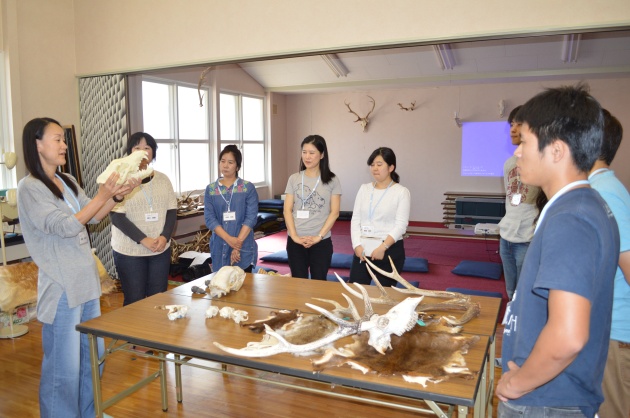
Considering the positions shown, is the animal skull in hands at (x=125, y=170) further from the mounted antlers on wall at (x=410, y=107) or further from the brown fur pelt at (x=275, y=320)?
the mounted antlers on wall at (x=410, y=107)

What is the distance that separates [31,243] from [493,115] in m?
8.42

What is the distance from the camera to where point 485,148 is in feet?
29.2

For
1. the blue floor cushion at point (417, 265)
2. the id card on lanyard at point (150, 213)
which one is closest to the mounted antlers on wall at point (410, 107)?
the blue floor cushion at point (417, 265)

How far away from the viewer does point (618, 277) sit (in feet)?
4.85

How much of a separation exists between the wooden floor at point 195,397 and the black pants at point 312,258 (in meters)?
0.80

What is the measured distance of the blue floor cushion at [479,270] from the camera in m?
5.29

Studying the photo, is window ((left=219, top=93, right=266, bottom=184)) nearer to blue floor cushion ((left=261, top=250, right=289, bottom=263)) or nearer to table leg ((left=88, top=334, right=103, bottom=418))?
blue floor cushion ((left=261, top=250, right=289, bottom=263))

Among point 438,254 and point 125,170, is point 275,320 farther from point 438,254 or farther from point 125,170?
point 438,254

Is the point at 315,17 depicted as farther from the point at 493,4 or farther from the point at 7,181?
the point at 7,181

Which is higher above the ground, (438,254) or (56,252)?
(56,252)

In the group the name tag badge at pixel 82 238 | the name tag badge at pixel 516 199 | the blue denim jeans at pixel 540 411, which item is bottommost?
the blue denim jeans at pixel 540 411

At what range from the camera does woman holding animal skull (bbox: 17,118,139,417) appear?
1954mm

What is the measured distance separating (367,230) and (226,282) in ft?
3.84

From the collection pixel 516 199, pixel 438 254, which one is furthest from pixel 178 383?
pixel 438 254
